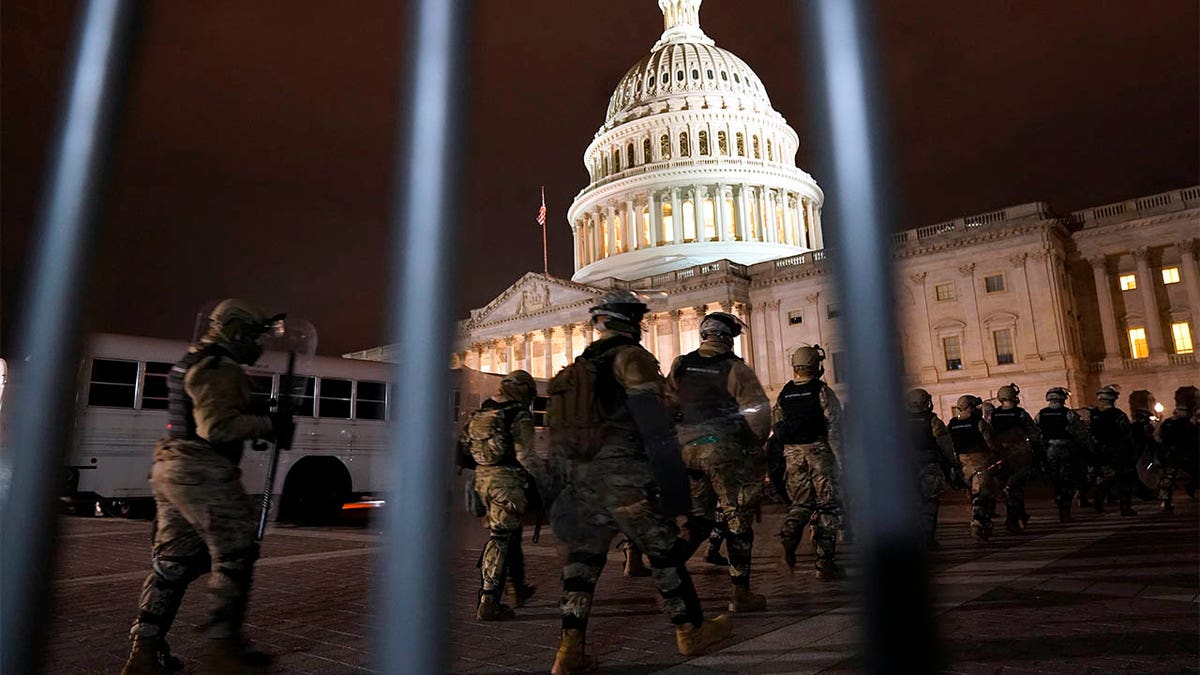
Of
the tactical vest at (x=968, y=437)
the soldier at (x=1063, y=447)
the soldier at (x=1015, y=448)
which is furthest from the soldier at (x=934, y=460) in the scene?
the soldier at (x=1063, y=447)

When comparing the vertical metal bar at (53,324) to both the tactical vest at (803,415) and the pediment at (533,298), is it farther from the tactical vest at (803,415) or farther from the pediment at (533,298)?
the pediment at (533,298)

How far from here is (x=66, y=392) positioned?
1.84 m

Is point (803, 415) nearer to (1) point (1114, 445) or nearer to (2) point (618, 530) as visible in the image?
(2) point (618, 530)

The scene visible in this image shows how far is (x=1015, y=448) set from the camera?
11.7 m

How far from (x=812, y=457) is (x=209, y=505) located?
5334mm

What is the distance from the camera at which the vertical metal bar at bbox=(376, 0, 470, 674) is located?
1403 millimetres

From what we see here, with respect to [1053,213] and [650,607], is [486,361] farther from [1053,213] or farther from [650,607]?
[650,607]

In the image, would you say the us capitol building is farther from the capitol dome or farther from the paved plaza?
the paved plaza

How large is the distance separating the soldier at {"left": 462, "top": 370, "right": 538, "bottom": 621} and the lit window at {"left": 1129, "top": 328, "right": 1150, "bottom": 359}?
46.3 metres

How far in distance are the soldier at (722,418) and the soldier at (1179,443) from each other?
32.9ft

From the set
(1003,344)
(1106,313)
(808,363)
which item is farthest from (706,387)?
(1106,313)

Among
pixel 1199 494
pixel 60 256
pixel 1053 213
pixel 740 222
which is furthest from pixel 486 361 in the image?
pixel 60 256

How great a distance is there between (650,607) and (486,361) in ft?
185

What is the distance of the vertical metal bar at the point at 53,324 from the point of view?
1760 mm
